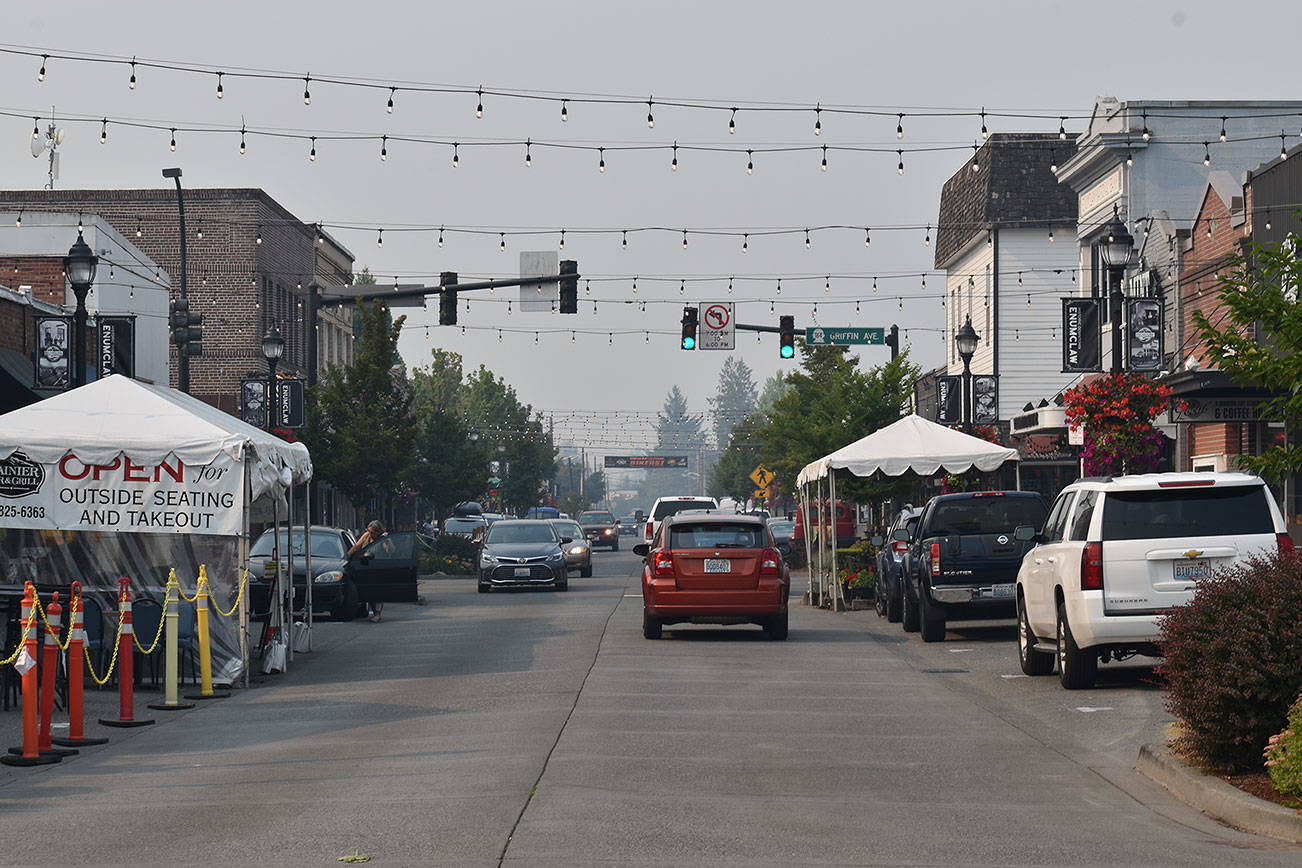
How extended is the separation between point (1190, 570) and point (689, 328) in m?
28.4

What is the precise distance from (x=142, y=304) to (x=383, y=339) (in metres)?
6.96

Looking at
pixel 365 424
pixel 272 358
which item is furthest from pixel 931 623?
pixel 365 424

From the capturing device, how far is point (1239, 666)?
11.1 meters

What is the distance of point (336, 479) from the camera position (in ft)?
154

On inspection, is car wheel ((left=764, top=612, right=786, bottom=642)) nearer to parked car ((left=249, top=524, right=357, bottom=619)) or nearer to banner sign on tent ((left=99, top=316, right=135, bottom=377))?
parked car ((left=249, top=524, right=357, bottom=619))

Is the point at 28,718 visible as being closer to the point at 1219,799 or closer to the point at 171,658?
the point at 171,658

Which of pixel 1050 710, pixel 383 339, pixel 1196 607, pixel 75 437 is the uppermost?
pixel 383 339

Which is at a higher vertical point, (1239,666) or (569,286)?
(569,286)

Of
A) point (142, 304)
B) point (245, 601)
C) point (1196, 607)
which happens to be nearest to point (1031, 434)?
point (142, 304)

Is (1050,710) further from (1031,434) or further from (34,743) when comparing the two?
(1031,434)

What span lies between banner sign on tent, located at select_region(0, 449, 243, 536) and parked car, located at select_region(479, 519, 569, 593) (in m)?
19.4

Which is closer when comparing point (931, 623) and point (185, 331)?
point (931, 623)

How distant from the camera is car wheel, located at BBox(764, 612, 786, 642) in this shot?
23938 mm

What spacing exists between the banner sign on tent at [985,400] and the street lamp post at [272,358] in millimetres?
19553
